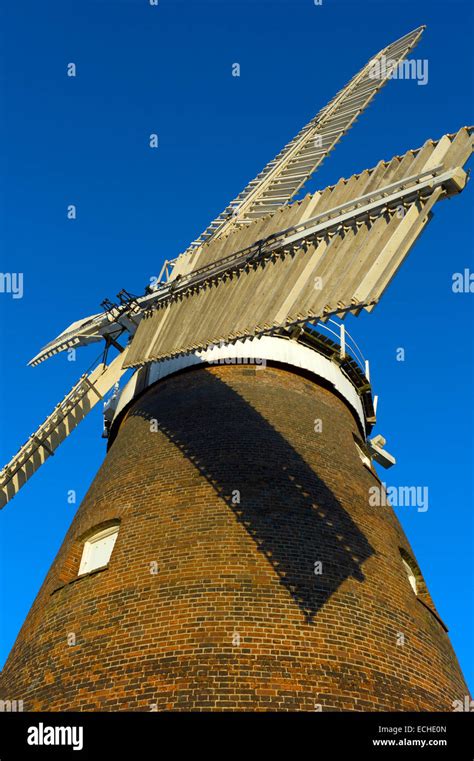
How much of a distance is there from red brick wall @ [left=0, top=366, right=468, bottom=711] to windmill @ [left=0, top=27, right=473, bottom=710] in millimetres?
229

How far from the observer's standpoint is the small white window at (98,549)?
1037 cm

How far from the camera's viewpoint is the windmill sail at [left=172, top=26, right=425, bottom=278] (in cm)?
1583

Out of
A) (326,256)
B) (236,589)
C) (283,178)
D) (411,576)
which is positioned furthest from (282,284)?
(283,178)

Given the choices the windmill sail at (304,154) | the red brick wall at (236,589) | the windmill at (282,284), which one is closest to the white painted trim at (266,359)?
the windmill at (282,284)

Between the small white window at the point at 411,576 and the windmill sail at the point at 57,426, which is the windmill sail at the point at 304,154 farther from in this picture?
the small white window at the point at 411,576

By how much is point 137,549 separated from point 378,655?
3.01m

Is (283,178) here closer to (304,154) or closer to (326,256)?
(304,154)

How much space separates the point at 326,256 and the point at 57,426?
261 inches

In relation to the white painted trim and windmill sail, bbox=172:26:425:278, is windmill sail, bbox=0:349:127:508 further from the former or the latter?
windmill sail, bbox=172:26:425:278

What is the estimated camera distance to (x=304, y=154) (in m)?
17.0

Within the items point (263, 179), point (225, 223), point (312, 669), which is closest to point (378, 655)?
point (312, 669)

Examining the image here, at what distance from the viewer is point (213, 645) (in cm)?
827

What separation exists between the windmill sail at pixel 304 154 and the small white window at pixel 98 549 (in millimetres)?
6004

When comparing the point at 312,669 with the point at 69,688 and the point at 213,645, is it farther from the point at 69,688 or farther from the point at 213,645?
the point at 69,688
